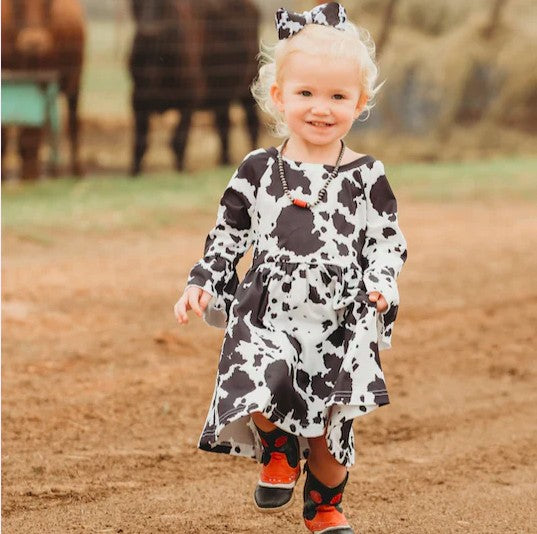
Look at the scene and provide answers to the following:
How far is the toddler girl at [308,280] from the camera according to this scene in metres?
3.04

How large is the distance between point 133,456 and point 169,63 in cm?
732

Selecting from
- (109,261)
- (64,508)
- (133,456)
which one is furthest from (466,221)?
(64,508)

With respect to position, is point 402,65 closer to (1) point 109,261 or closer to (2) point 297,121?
(1) point 109,261

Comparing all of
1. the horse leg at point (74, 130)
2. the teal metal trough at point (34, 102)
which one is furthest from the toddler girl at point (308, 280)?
the horse leg at point (74, 130)

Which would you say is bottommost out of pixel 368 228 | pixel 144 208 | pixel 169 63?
pixel 144 208

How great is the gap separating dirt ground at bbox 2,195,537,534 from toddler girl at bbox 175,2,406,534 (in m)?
0.56

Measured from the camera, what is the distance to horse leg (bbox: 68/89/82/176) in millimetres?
11008

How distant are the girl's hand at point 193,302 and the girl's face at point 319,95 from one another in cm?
45

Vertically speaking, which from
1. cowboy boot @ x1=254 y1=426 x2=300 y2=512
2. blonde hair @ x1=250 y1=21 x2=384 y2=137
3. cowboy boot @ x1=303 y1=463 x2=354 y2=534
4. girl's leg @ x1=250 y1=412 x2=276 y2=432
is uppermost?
blonde hair @ x1=250 y1=21 x2=384 y2=137

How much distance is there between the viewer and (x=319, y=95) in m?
3.09

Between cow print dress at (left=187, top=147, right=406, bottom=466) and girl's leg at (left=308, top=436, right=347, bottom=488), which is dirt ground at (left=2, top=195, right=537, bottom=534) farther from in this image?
cow print dress at (left=187, top=147, right=406, bottom=466)

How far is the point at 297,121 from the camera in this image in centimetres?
312

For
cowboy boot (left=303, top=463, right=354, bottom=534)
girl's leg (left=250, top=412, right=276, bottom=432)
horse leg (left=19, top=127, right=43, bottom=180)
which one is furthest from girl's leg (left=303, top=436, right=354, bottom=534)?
horse leg (left=19, top=127, right=43, bottom=180)

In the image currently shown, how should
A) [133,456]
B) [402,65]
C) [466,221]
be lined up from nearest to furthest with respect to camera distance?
[133,456] → [466,221] → [402,65]
